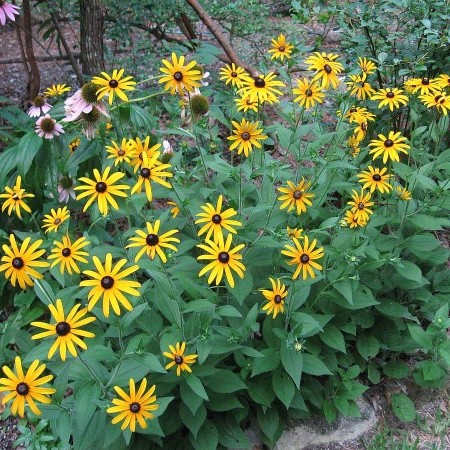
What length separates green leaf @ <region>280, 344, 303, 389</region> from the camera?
7.16 ft

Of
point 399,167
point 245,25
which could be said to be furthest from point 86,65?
point 399,167

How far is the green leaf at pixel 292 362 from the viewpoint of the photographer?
2182 millimetres

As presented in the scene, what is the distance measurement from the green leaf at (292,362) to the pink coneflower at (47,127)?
1444 millimetres

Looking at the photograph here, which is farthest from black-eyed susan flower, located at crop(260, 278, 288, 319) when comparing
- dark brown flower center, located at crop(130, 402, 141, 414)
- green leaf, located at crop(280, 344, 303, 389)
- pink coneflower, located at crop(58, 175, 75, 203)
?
pink coneflower, located at crop(58, 175, 75, 203)

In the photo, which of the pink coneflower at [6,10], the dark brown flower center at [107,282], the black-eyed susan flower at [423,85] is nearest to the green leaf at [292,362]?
the dark brown flower center at [107,282]

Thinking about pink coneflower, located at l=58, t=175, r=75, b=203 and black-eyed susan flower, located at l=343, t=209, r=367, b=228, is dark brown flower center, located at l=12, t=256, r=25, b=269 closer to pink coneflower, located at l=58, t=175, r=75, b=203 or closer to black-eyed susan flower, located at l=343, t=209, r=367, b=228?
pink coneflower, located at l=58, t=175, r=75, b=203

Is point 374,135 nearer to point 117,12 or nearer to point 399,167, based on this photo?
point 399,167

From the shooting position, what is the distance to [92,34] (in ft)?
12.2

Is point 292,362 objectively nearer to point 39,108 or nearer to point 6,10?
point 39,108

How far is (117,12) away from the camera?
414 cm

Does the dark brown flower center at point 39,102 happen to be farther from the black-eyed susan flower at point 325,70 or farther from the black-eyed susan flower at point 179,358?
the black-eyed susan flower at point 179,358

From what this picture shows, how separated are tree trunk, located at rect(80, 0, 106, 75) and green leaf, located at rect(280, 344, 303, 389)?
7.91ft

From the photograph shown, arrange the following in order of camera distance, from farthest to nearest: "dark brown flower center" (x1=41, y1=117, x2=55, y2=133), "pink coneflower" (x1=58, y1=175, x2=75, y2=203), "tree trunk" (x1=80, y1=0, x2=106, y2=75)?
1. "tree trunk" (x1=80, y1=0, x2=106, y2=75)
2. "pink coneflower" (x1=58, y1=175, x2=75, y2=203)
3. "dark brown flower center" (x1=41, y1=117, x2=55, y2=133)

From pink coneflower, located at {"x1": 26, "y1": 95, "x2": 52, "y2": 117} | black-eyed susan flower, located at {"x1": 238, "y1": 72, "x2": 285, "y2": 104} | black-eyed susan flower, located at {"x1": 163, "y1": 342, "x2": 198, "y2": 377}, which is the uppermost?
black-eyed susan flower, located at {"x1": 238, "y1": 72, "x2": 285, "y2": 104}
